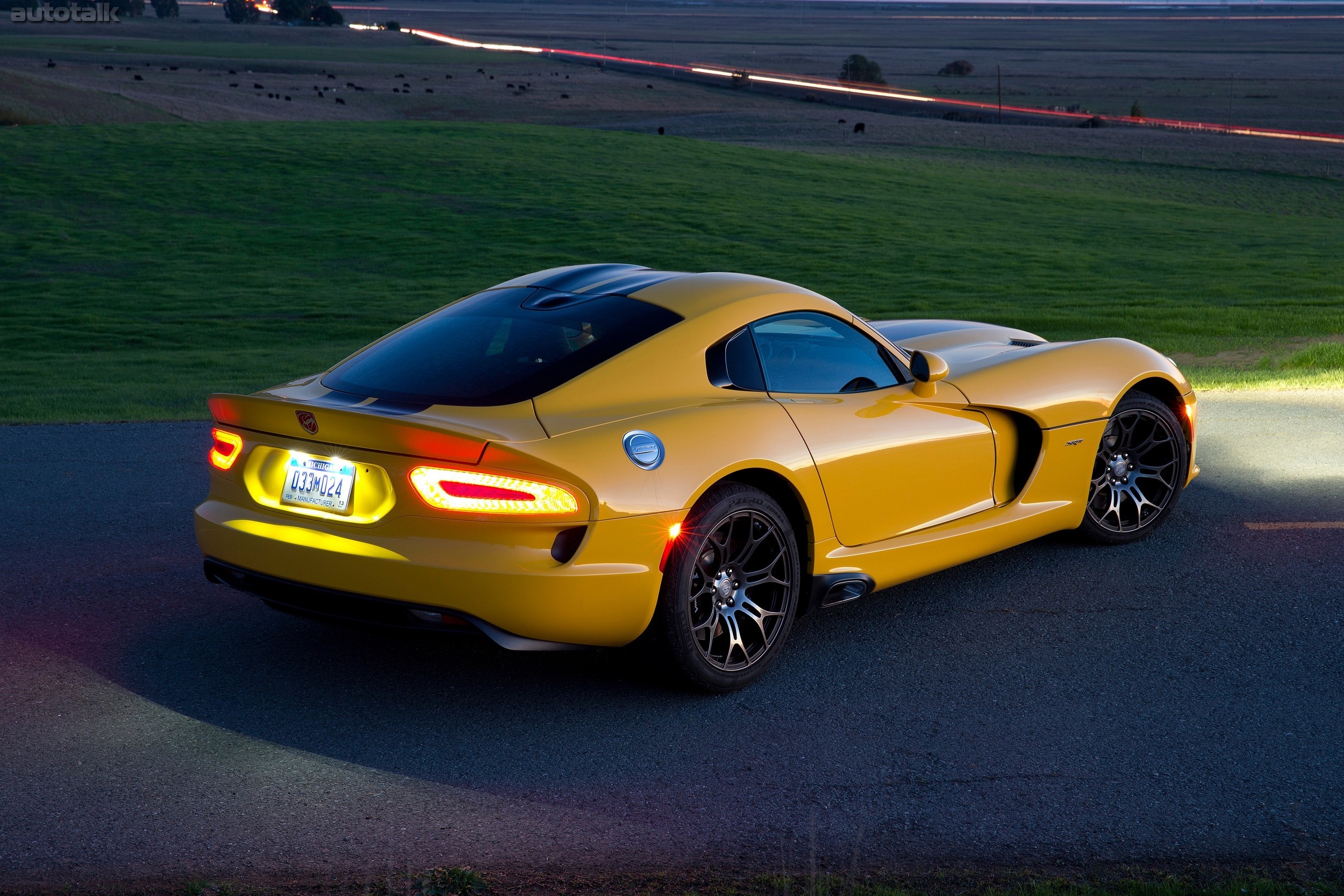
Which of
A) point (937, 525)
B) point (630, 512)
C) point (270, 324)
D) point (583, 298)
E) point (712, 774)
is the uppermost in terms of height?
point (583, 298)

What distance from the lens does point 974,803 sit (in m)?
3.72

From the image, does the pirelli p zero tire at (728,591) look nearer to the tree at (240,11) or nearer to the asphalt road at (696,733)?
the asphalt road at (696,733)

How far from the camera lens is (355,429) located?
4.12 metres

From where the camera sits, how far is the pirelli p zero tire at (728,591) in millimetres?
4309

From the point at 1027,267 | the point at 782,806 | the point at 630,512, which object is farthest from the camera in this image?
the point at 1027,267

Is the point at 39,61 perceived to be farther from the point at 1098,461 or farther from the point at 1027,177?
the point at 1098,461

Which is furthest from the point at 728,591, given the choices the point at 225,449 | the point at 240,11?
the point at 240,11

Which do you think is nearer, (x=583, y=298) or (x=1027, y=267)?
(x=583, y=298)

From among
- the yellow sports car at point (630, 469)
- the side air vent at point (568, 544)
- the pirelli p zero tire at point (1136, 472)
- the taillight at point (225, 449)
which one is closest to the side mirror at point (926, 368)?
the yellow sports car at point (630, 469)

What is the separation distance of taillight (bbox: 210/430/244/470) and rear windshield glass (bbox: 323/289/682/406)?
0.39 m

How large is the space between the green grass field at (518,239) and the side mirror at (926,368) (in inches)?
267

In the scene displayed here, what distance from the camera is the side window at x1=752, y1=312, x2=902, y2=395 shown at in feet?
16.2

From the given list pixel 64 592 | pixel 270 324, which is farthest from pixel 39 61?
pixel 64 592

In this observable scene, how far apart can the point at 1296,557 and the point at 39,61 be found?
312ft
